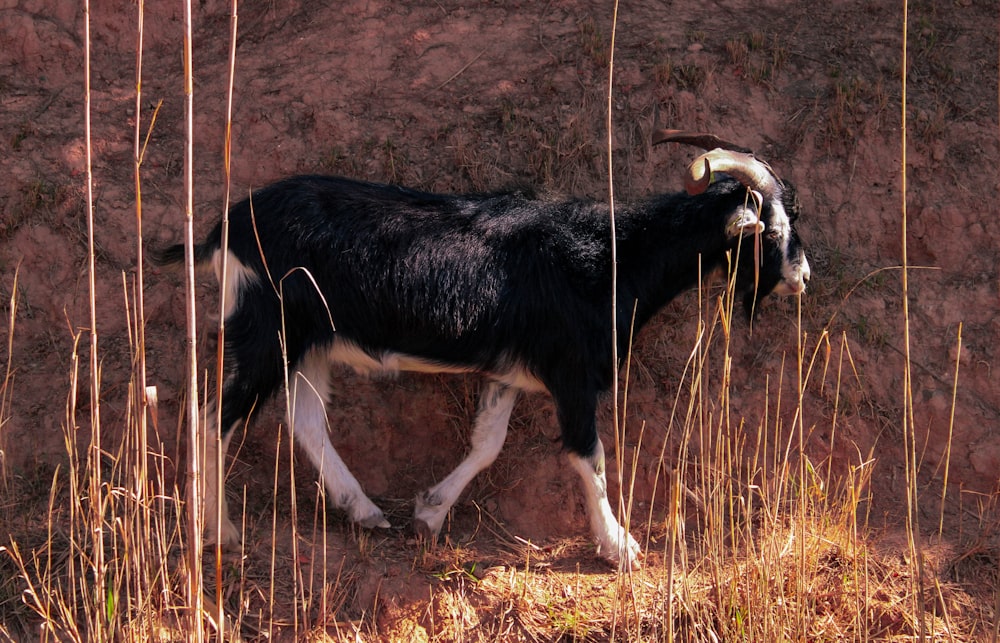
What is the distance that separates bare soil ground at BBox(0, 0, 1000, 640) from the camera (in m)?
5.53

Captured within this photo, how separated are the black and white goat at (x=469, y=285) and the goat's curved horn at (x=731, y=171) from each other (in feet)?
0.03

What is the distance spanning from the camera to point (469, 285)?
16.0ft

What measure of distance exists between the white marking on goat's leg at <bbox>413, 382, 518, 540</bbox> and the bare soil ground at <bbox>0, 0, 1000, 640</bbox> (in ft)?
0.49

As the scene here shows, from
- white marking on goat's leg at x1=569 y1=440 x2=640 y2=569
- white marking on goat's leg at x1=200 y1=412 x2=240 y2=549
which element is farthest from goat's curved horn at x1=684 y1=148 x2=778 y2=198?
white marking on goat's leg at x1=200 y1=412 x2=240 y2=549

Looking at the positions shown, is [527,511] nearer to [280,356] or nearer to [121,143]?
[280,356]

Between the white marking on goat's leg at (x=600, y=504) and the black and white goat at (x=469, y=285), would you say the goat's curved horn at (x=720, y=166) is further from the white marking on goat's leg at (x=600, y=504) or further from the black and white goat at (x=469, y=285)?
the white marking on goat's leg at (x=600, y=504)

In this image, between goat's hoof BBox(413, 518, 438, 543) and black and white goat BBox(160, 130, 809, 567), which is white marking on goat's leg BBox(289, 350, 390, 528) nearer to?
black and white goat BBox(160, 130, 809, 567)

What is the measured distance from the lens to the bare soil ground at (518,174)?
218 inches

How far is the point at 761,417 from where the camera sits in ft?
18.7

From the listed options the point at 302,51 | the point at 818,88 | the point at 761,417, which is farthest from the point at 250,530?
the point at 818,88

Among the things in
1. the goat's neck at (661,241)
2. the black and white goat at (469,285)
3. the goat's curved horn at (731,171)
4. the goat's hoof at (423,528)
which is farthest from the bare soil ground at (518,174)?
the goat's curved horn at (731,171)

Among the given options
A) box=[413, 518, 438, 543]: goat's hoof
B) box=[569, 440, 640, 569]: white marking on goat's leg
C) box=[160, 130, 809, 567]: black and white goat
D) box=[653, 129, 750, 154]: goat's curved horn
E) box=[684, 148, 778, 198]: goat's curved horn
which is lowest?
box=[413, 518, 438, 543]: goat's hoof

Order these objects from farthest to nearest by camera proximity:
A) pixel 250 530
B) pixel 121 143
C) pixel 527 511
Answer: pixel 121 143
pixel 527 511
pixel 250 530

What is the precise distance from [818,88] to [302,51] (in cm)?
325
